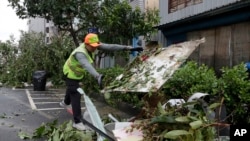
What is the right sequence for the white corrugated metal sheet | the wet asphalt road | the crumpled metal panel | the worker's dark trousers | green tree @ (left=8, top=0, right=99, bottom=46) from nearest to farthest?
the crumpled metal panel, the worker's dark trousers, the wet asphalt road, the white corrugated metal sheet, green tree @ (left=8, top=0, right=99, bottom=46)

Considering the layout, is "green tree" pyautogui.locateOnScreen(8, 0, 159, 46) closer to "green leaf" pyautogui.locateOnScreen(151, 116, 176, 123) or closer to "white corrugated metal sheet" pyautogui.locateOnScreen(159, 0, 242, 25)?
"white corrugated metal sheet" pyautogui.locateOnScreen(159, 0, 242, 25)

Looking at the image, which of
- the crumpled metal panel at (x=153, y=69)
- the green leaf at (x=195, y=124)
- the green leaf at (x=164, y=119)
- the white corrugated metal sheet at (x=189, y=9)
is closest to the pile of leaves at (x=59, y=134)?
the crumpled metal panel at (x=153, y=69)

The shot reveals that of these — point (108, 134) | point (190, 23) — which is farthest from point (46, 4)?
point (108, 134)

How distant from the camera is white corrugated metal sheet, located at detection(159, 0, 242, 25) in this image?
1043 cm

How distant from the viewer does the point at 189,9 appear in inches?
473

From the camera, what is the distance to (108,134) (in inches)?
167

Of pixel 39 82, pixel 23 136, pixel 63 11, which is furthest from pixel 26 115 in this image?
pixel 39 82

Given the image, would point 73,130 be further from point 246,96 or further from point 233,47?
point 233,47

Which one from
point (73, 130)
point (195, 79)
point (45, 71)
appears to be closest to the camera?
point (73, 130)

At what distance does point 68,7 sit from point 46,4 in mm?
909

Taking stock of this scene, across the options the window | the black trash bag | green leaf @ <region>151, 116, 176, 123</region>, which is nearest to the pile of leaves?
green leaf @ <region>151, 116, 176, 123</region>

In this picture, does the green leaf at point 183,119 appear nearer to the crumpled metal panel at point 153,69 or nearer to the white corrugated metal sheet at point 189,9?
the crumpled metal panel at point 153,69

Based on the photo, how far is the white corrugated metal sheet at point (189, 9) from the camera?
10431mm

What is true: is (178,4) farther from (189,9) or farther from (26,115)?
(26,115)
